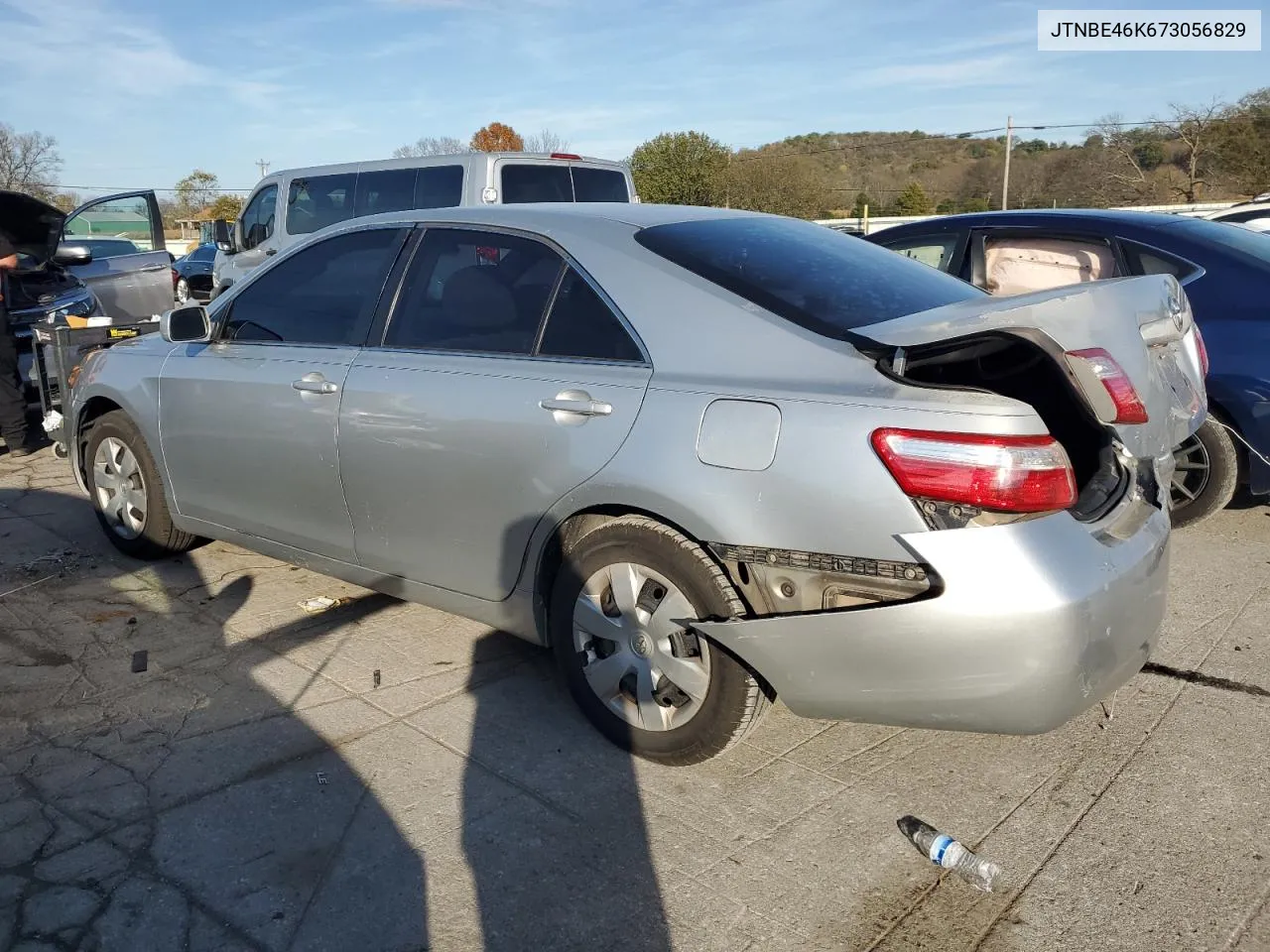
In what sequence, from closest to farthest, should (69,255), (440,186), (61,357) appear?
1. (61,357)
2. (69,255)
3. (440,186)

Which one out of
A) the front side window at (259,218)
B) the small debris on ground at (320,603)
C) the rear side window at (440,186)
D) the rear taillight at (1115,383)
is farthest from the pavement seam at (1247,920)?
the front side window at (259,218)

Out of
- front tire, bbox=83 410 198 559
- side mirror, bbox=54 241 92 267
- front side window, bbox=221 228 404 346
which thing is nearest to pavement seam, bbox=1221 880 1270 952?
front side window, bbox=221 228 404 346

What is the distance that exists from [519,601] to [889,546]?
54.1 inches

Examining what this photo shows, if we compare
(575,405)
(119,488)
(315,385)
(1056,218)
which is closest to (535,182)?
(1056,218)

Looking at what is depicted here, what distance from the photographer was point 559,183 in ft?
33.3

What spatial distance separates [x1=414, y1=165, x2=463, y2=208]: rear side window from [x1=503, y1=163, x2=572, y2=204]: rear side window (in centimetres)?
44

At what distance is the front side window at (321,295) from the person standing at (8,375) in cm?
411

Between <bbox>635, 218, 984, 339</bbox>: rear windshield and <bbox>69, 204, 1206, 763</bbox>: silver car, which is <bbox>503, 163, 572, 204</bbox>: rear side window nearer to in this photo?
<bbox>69, 204, 1206, 763</bbox>: silver car

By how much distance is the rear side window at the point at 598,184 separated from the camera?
10.3m

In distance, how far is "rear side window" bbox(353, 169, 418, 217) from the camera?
1012 cm

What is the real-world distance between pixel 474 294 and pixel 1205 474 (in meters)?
3.96

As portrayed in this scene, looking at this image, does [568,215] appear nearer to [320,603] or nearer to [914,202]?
[320,603]

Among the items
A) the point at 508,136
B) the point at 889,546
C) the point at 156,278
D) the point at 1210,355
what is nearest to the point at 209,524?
the point at 889,546

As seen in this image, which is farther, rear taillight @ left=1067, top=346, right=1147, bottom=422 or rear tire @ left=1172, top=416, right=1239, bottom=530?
rear tire @ left=1172, top=416, right=1239, bottom=530
